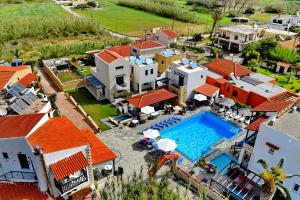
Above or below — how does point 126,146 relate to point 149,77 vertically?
below

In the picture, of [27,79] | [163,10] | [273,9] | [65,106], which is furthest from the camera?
[273,9]

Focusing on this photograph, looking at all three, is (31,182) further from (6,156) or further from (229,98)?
(229,98)

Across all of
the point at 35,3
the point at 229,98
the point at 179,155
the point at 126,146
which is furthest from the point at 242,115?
the point at 35,3

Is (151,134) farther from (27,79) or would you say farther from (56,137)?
(27,79)

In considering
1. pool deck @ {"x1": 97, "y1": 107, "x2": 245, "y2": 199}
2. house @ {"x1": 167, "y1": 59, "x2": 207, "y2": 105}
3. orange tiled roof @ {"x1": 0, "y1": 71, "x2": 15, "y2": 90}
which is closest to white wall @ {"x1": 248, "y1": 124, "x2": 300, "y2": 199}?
pool deck @ {"x1": 97, "y1": 107, "x2": 245, "y2": 199}

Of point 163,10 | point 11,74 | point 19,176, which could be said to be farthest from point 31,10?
point 19,176

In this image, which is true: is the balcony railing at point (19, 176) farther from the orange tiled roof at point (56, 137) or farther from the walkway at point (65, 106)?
the walkway at point (65, 106)
